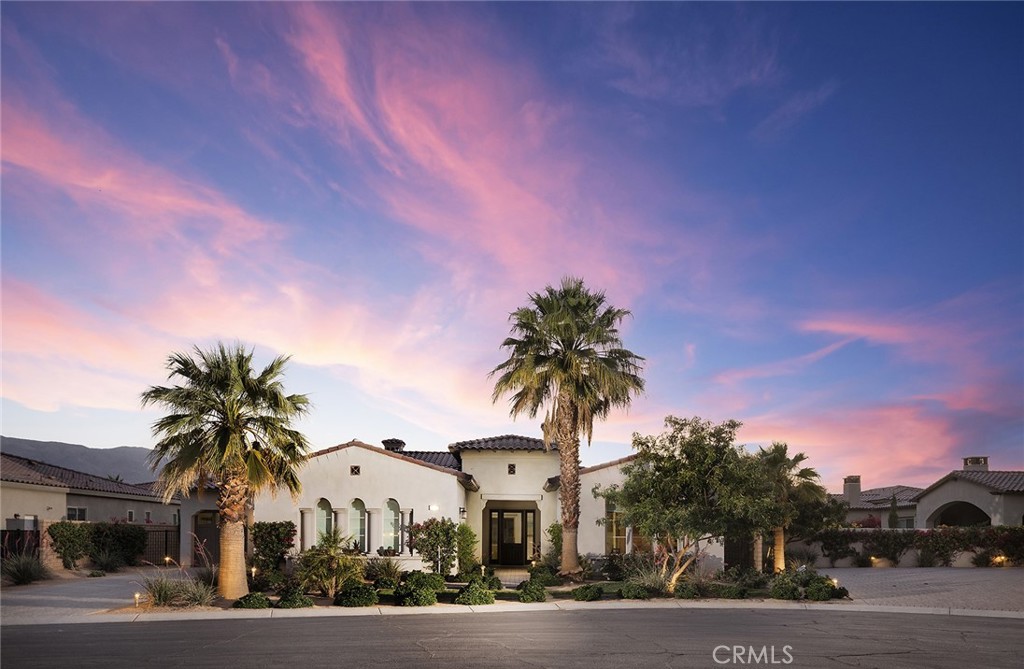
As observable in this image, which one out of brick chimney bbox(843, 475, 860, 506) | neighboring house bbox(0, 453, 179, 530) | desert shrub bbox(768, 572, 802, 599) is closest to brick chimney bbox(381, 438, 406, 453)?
neighboring house bbox(0, 453, 179, 530)

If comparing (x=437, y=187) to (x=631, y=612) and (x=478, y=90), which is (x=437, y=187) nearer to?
(x=478, y=90)

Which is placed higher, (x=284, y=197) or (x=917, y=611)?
(x=284, y=197)

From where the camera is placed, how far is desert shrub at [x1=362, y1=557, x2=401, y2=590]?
81.7 feet

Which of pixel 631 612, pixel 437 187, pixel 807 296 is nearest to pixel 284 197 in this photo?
pixel 437 187

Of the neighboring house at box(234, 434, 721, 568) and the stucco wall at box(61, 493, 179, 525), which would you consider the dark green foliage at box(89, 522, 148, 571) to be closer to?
the neighboring house at box(234, 434, 721, 568)

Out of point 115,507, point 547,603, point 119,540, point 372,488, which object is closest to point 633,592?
point 547,603

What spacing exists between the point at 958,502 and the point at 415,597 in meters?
36.8

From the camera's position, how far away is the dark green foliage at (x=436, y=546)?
28.0 metres

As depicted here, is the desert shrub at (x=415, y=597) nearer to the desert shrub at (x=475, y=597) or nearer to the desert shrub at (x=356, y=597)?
the desert shrub at (x=356, y=597)

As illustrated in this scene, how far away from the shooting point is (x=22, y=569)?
27672mm

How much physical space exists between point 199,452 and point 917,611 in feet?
62.8

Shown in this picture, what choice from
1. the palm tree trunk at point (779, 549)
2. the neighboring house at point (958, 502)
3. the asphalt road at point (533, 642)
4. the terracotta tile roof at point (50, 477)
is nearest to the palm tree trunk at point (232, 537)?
the asphalt road at point (533, 642)

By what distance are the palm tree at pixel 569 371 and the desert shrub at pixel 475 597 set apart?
19.6 ft

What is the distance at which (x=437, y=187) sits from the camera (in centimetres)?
2478
